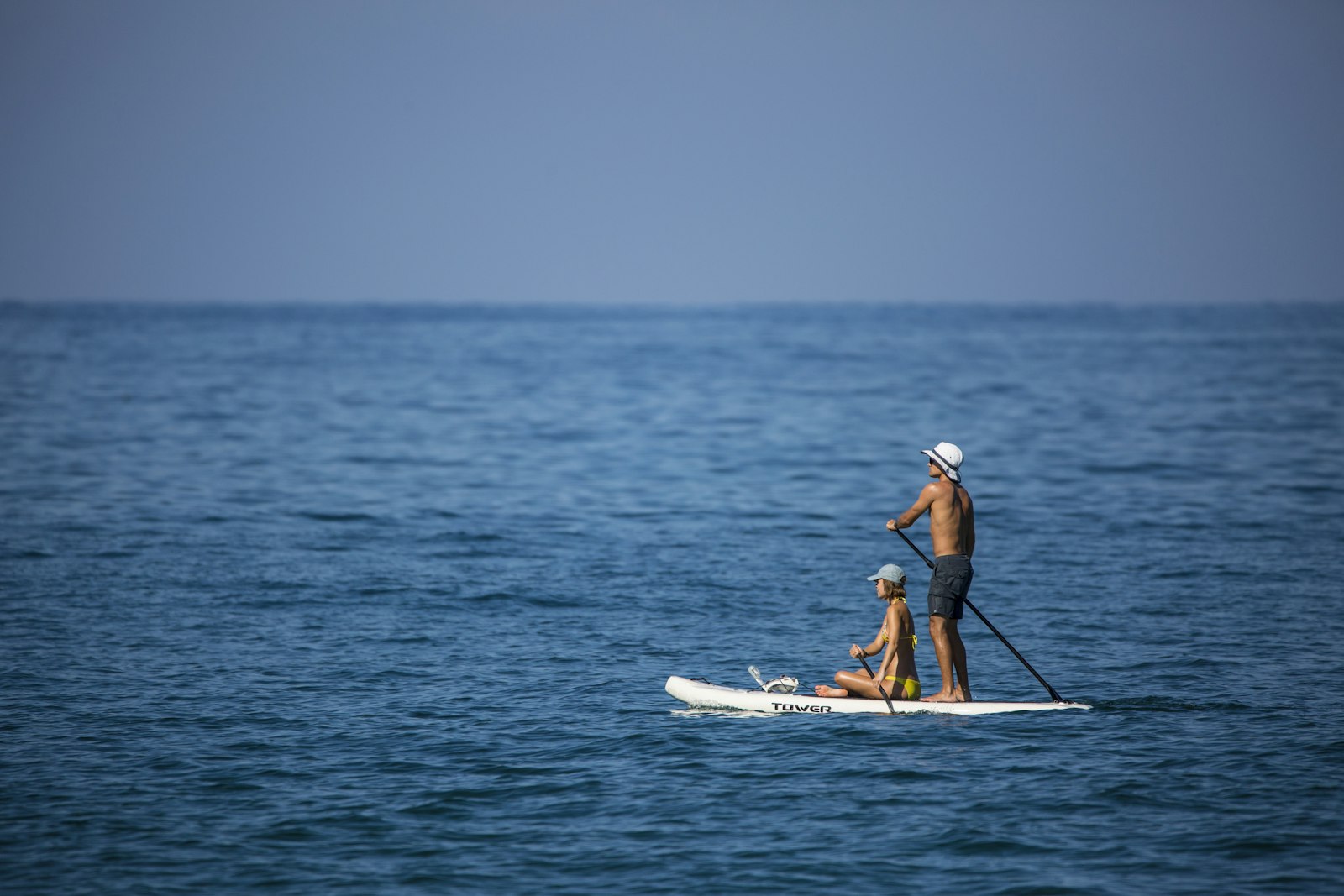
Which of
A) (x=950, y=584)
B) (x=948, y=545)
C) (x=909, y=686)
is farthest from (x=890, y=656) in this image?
(x=948, y=545)

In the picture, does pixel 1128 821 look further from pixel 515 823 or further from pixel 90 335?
pixel 90 335

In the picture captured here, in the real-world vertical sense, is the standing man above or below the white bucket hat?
below

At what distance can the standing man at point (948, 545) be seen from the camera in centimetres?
1309

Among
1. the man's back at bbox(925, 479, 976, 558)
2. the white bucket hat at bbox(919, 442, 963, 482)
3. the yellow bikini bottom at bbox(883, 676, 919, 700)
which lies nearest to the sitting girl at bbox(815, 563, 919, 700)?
the yellow bikini bottom at bbox(883, 676, 919, 700)

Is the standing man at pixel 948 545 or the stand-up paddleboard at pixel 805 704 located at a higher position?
the standing man at pixel 948 545

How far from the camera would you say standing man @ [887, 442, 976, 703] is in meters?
13.1

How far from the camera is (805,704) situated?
13.6 meters

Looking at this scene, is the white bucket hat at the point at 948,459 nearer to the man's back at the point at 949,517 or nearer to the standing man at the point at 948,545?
the standing man at the point at 948,545

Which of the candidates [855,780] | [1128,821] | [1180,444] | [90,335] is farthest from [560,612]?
[90,335]

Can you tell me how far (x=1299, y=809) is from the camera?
10867mm

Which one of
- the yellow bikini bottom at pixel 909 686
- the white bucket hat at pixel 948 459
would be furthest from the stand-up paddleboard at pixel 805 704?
the white bucket hat at pixel 948 459

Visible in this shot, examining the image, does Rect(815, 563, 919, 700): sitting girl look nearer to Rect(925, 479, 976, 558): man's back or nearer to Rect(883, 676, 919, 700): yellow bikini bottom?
Rect(883, 676, 919, 700): yellow bikini bottom

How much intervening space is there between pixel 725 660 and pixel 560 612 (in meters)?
3.69

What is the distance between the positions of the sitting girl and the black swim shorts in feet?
1.09
